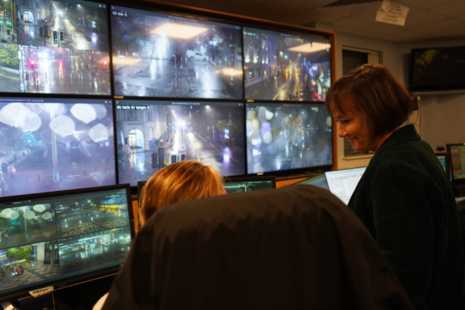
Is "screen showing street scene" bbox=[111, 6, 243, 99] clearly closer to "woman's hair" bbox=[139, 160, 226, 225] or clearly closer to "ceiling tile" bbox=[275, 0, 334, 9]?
"ceiling tile" bbox=[275, 0, 334, 9]

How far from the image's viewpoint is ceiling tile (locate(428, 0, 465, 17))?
140 inches

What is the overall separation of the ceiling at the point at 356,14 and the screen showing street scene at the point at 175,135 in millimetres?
1241

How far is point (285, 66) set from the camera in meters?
3.13

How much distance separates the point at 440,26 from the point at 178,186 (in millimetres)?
4813

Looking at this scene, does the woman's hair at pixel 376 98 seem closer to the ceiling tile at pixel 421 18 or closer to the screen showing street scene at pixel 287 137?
the screen showing street scene at pixel 287 137

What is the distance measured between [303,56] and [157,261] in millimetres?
3076

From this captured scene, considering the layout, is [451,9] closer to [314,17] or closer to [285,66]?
[314,17]

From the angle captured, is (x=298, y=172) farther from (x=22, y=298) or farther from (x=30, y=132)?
(x=22, y=298)

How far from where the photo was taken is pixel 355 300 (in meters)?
0.52

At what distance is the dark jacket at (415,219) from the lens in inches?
33.2

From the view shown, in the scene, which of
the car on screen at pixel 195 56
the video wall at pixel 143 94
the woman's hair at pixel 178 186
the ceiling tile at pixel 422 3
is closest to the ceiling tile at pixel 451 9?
the ceiling tile at pixel 422 3

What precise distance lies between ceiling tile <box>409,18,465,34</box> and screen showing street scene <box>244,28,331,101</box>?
178 cm

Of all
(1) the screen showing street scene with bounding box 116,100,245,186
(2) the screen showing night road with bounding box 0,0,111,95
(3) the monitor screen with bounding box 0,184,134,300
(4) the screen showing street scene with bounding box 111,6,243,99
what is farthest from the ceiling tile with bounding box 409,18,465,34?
(3) the monitor screen with bounding box 0,184,134,300

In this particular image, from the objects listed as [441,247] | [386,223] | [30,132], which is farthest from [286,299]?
[30,132]
